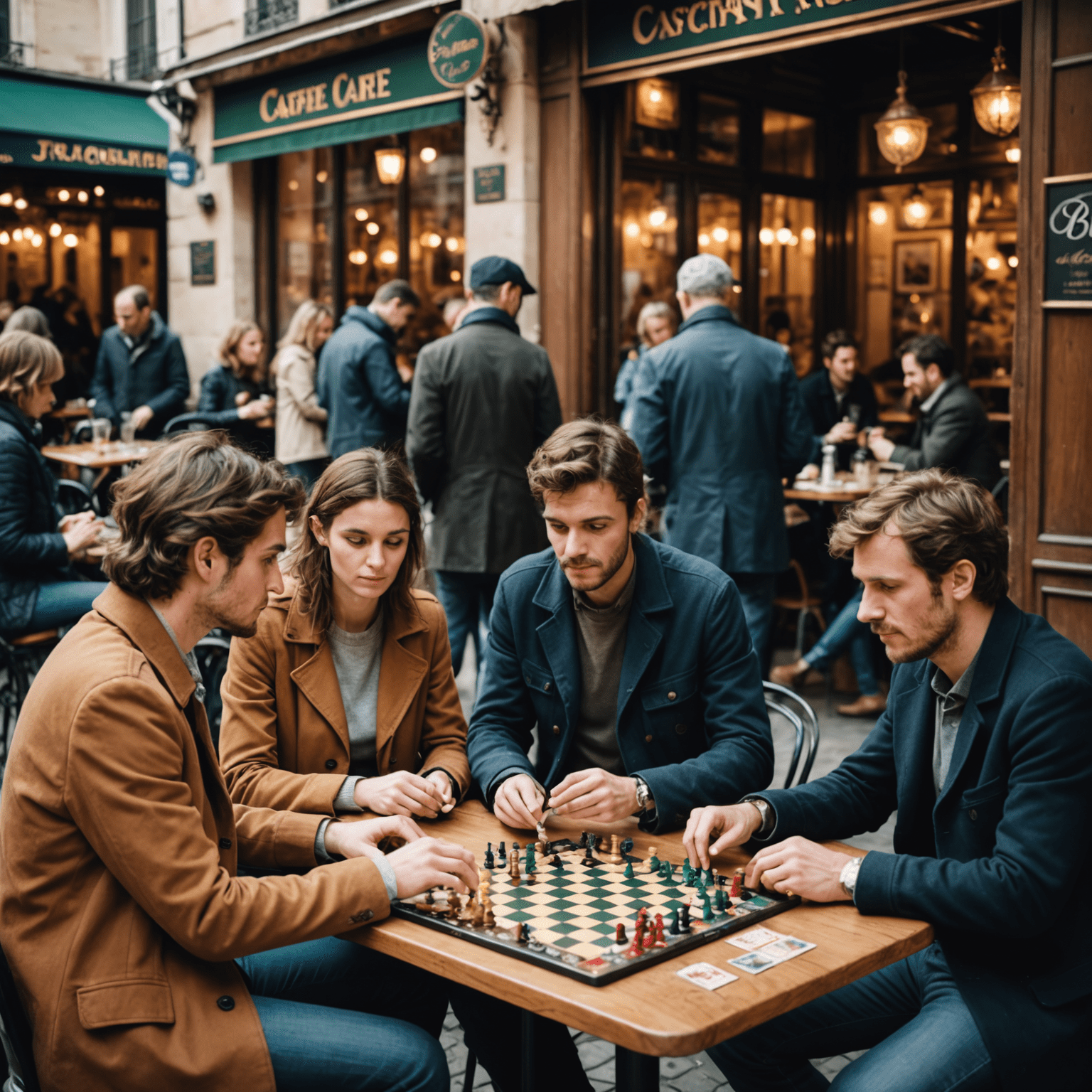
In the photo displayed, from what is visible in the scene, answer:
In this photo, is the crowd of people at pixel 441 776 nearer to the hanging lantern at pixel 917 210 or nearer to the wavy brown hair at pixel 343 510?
the wavy brown hair at pixel 343 510

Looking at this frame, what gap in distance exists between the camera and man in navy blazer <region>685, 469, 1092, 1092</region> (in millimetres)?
2250

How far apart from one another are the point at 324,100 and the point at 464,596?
5742mm

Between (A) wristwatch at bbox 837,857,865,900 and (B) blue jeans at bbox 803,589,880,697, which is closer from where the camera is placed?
(A) wristwatch at bbox 837,857,865,900

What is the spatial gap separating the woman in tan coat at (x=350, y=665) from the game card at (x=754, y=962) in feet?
3.15

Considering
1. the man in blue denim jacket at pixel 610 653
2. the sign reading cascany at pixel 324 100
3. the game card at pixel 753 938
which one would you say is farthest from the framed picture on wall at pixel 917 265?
the game card at pixel 753 938

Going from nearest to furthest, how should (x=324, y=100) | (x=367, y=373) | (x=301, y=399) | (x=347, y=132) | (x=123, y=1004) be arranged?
(x=123, y=1004), (x=367, y=373), (x=301, y=399), (x=347, y=132), (x=324, y=100)

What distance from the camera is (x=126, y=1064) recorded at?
6.86 ft

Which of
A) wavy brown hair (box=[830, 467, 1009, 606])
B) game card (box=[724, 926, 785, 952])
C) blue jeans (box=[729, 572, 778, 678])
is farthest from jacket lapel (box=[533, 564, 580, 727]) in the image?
blue jeans (box=[729, 572, 778, 678])

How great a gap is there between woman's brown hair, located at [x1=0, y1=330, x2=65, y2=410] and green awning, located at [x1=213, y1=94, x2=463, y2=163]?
13.9 feet

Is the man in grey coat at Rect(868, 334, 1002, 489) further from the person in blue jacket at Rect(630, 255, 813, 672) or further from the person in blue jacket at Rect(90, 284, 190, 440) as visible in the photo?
the person in blue jacket at Rect(90, 284, 190, 440)

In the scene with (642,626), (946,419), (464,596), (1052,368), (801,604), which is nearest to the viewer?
(642,626)

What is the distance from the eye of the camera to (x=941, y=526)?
8.02 ft

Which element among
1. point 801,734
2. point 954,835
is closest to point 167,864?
point 954,835

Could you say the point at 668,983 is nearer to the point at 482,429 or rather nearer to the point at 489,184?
the point at 482,429
